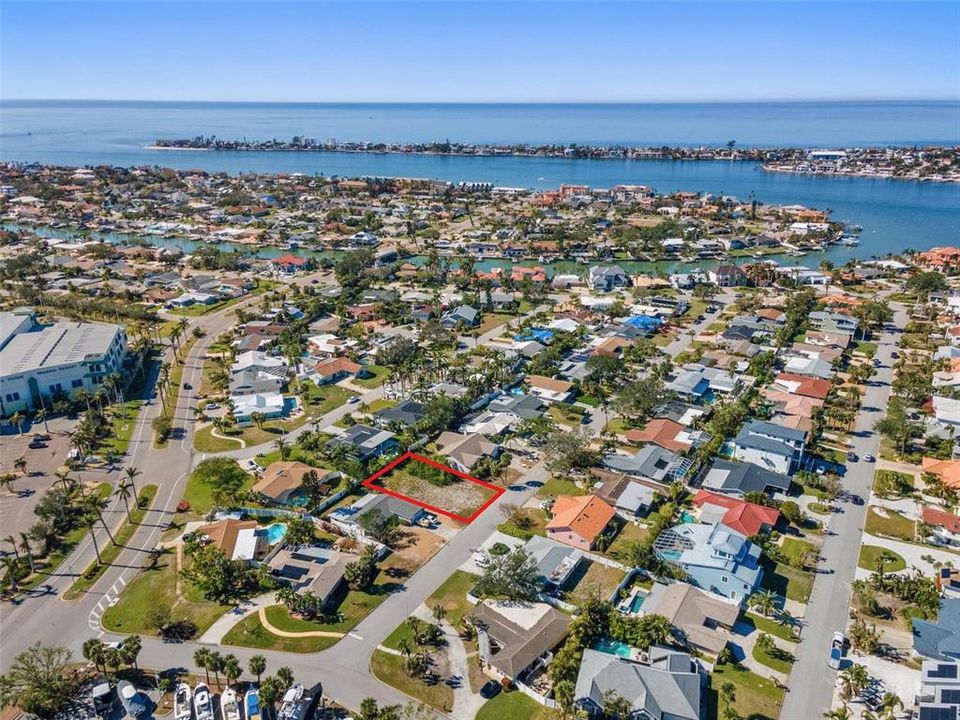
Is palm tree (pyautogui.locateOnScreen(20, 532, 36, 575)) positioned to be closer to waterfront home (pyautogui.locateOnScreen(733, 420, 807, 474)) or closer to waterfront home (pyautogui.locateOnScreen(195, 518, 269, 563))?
waterfront home (pyautogui.locateOnScreen(195, 518, 269, 563))

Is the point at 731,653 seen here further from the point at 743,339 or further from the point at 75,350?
the point at 75,350

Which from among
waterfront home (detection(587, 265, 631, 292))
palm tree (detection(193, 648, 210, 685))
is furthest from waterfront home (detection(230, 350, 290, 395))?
waterfront home (detection(587, 265, 631, 292))

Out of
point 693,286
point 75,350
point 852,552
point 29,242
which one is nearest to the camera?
point 852,552

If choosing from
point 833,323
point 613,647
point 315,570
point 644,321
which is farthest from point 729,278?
point 315,570

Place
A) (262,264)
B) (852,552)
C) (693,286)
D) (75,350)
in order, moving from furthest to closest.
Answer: (262,264) → (693,286) → (75,350) → (852,552)

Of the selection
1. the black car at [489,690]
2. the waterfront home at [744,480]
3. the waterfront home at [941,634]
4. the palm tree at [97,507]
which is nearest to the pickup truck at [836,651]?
the waterfront home at [941,634]

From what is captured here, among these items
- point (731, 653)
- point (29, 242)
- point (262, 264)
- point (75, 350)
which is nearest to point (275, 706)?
point (731, 653)

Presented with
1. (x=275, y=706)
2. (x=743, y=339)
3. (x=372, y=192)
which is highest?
(x=372, y=192)
